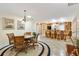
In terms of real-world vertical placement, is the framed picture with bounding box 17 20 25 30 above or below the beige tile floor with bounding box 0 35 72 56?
above

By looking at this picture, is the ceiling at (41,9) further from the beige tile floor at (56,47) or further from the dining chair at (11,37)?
the beige tile floor at (56,47)

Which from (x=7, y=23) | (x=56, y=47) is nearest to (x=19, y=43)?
(x=7, y=23)

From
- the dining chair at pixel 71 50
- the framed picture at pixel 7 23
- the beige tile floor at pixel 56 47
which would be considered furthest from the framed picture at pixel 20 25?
the dining chair at pixel 71 50

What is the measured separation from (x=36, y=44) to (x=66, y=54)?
2.19 feet

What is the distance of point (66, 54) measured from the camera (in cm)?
206

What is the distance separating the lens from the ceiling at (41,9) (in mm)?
1995

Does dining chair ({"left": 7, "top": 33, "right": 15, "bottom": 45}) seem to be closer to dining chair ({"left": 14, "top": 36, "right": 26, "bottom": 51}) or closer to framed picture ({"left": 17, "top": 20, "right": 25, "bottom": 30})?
dining chair ({"left": 14, "top": 36, "right": 26, "bottom": 51})

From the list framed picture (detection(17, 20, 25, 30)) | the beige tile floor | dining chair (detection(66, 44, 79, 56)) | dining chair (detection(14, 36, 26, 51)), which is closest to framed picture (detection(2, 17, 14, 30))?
framed picture (detection(17, 20, 25, 30))

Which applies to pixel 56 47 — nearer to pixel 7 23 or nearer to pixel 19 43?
pixel 19 43

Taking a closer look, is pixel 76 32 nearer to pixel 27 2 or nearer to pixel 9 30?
pixel 27 2

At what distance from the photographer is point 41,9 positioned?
6.66 feet

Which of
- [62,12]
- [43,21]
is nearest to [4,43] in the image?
[43,21]

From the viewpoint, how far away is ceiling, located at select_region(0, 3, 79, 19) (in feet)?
6.55

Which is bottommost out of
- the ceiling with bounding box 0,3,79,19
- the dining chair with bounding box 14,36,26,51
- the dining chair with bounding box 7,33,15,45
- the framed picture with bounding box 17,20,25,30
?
the dining chair with bounding box 14,36,26,51
